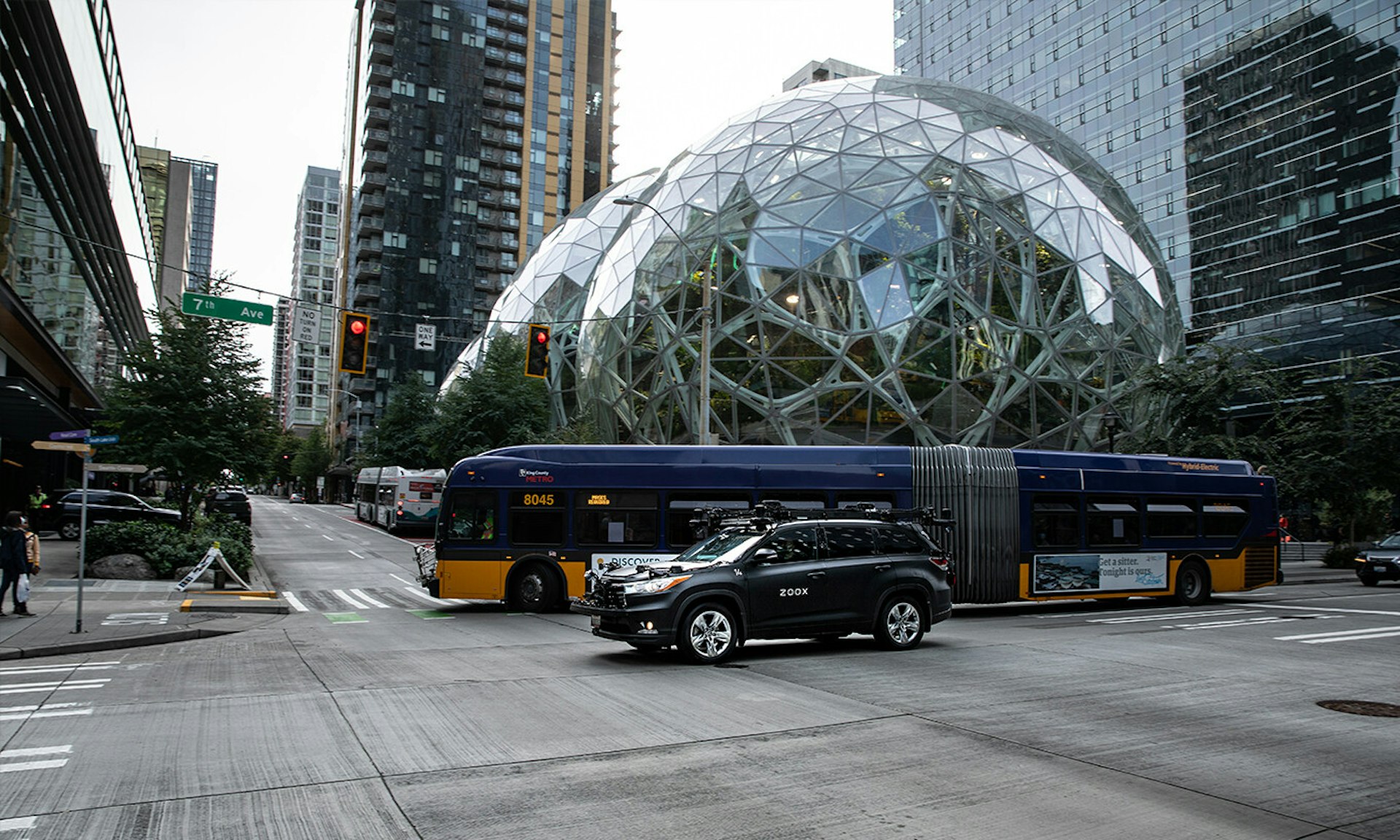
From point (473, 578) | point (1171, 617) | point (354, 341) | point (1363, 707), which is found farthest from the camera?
point (354, 341)

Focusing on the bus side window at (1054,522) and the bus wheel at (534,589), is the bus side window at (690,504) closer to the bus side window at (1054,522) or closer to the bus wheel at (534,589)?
the bus wheel at (534,589)

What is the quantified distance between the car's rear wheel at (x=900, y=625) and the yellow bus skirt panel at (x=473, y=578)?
7.93m

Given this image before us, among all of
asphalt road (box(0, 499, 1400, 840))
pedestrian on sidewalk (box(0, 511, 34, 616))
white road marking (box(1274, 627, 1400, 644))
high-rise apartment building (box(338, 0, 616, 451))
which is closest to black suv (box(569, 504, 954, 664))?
asphalt road (box(0, 499, 1400, 840))

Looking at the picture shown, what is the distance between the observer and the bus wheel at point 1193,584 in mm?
20391

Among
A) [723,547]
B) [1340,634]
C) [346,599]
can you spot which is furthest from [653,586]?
[1340,634]

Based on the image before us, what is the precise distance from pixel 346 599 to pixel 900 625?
13.2 metres

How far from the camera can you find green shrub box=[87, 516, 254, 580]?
73.6 ft

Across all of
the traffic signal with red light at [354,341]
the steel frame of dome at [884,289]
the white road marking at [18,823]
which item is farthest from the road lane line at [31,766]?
the steel frame of dome at [884,289]

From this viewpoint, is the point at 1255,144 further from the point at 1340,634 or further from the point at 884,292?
the point at 1340,634

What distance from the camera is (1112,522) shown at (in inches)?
765

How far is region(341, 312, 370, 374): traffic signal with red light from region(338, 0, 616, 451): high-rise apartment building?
239 ft

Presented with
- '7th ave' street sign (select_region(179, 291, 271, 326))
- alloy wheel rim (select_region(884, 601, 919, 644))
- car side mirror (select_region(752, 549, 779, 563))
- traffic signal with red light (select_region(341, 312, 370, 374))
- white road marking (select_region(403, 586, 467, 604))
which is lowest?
white road marking (select_region(403, 586, 467, 604))

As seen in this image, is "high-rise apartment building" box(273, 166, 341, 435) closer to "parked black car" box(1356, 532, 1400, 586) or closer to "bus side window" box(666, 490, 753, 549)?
"bus side window" box(666, 490, 753, 549)

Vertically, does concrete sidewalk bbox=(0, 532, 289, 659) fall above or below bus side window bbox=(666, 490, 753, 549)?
below
